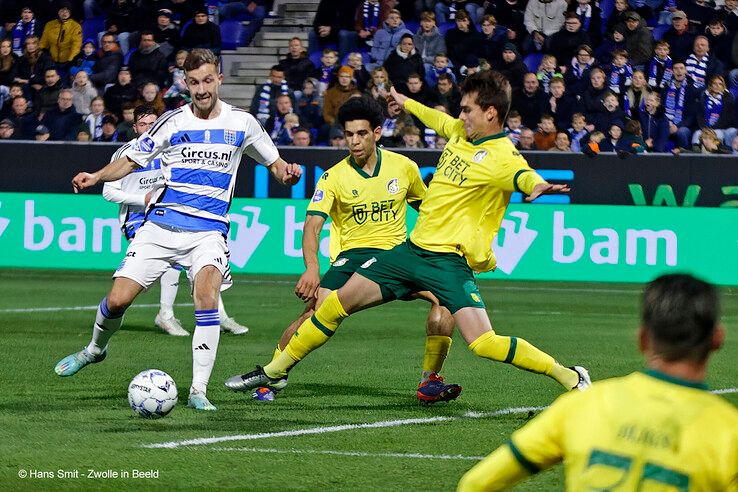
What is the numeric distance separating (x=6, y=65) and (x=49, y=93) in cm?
169

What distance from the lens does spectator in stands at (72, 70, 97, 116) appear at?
22.6 meters

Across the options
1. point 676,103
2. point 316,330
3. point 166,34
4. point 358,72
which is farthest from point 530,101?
point 316,330

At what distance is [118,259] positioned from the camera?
742 inches

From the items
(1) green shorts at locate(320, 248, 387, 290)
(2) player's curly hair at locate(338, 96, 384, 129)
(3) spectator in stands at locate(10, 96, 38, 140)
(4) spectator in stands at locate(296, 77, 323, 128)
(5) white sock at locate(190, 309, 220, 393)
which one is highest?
(2) player's curly hair at locate(338, 96, 384, 129)

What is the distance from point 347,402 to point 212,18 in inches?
714

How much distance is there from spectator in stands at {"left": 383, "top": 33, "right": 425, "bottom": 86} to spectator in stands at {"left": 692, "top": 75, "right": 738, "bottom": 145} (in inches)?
171

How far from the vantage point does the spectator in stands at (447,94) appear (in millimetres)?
20453

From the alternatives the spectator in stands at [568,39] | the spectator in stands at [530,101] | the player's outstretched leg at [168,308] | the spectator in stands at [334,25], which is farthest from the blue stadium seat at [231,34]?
the player's outstretched leg at [168,308]

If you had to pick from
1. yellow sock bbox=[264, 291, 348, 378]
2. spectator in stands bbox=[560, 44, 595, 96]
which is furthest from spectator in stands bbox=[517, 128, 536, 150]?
yellow sock bbox=[264, 291, 348, 378]

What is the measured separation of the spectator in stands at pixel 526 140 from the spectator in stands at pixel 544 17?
2.51m

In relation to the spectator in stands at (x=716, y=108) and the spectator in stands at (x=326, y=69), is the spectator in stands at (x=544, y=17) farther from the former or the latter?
the spectator in stands at (x=326, y=69)

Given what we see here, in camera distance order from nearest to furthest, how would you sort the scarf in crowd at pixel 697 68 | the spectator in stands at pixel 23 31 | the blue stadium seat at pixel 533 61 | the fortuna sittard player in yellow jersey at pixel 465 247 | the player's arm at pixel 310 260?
the fortuna sittard player in yellow jersey at pixel 465 247 < the player's arm at pixel 310 260 < the scarf in crowd at pixel 697 68 < the blue stadium seat at pixel 533 61 < the spectator in stands at pixel 23 31

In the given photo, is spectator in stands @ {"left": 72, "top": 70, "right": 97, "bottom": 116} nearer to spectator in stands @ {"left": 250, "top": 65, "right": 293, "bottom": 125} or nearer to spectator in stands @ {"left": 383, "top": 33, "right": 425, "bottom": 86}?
spectator in stands @ {"left": 250, "top": 65, "right": 293, "bottom": 125}

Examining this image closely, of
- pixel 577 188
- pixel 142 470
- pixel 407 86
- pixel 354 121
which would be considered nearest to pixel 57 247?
pixel 407 86
